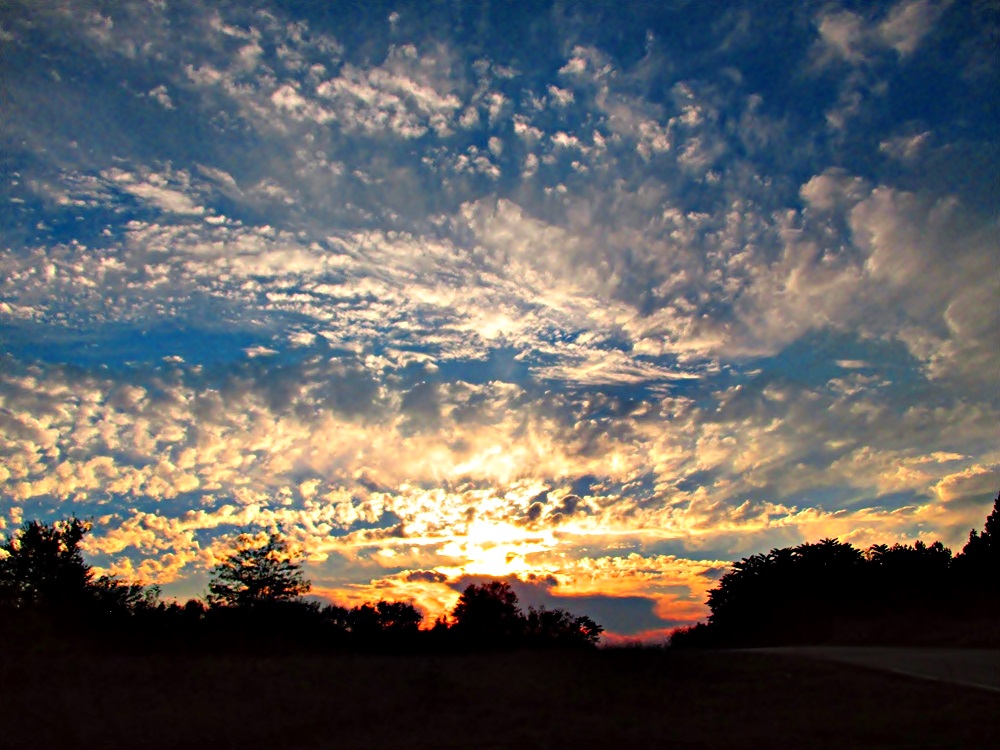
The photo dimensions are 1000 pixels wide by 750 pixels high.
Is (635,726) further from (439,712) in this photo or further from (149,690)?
(149,690)

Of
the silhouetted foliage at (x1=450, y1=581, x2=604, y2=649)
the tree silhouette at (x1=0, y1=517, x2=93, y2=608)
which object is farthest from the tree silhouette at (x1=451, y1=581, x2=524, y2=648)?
the tree silhouette at (x1=0, y1=517, x2=93, y2=608)

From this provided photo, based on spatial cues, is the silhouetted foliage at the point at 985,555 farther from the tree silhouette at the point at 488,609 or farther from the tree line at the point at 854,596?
the tree silhouette at the point at 488,609

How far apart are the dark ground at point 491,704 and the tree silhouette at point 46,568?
91.8 ft

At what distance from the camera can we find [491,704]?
57.8 feet

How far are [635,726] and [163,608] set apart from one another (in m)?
41.5

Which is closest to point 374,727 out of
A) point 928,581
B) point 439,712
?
point 439,712

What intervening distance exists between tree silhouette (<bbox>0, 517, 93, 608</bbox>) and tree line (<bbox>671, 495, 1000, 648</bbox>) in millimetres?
51406

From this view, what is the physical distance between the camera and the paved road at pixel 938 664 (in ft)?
51.3

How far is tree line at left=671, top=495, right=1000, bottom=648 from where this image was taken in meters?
55.7

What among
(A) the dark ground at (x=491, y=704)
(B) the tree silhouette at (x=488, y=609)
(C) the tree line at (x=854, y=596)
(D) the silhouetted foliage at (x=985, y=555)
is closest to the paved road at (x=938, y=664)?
(A) the dark ground at (x=491, y=704)

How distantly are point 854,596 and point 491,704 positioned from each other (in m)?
60.3

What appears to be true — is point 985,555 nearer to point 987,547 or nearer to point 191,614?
point 987,547

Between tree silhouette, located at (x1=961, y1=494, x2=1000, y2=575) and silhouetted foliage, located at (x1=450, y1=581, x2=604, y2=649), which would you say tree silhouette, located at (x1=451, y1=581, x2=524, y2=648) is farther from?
tree silhouette, located at (x1=961, y1=494, x2=1000, y2=575)

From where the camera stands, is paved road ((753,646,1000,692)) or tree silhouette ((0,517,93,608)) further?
tree silhouette ((0,517,93,608))
